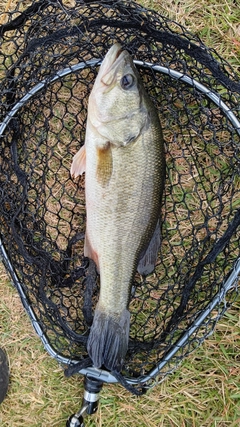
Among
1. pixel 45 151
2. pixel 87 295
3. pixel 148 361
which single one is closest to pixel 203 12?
pixel 45 151

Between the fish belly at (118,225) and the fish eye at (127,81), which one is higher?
the fish eye at (127,81)

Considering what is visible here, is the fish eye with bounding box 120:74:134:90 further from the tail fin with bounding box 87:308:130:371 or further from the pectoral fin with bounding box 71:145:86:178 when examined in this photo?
the tail fin with bounding box 87:308:130:371

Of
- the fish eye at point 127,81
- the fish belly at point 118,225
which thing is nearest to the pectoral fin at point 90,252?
the fish belly at point 118,225

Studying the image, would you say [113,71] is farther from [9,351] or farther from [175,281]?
[9,351]

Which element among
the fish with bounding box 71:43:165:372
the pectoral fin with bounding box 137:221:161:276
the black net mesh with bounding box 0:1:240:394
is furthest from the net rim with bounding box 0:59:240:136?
the pectoral fin with bounding box 137:221:161:276

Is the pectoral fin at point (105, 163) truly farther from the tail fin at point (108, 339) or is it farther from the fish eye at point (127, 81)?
the tail fin at point (108, 339)

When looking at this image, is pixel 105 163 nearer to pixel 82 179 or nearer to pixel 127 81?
pixel 127 81

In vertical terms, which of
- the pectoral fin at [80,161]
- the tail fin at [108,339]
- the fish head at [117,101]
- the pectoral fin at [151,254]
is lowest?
the tail fin at [108,339]
